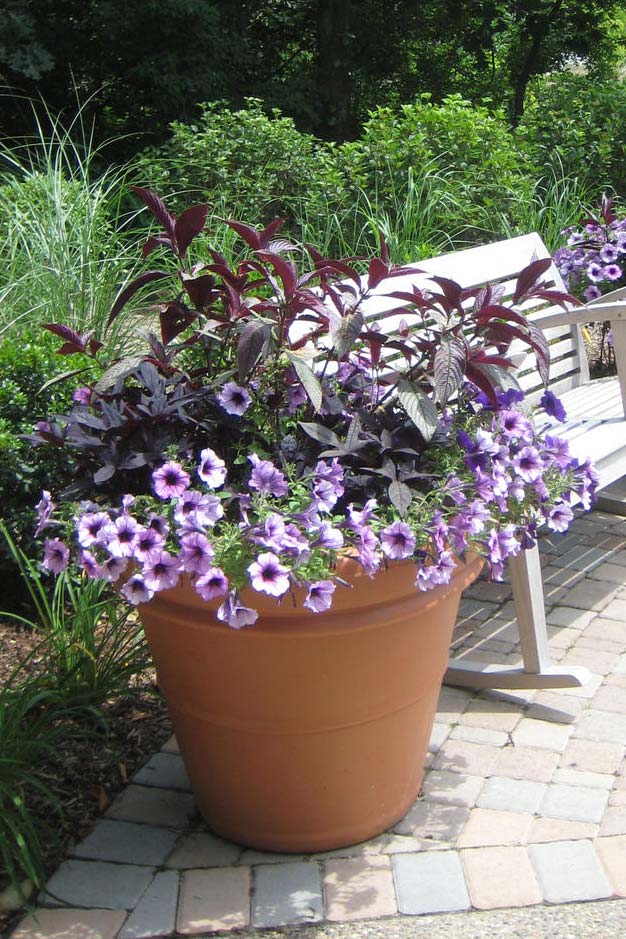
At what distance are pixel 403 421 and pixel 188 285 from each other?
0.55 m

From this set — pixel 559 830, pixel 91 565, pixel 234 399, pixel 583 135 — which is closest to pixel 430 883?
pixel 559 830

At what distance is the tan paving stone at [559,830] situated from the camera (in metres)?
2.44

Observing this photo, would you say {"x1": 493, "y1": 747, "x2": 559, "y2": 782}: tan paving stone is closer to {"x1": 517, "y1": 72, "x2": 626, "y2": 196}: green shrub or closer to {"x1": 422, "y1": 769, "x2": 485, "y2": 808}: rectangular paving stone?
{"x1": 422, "y1": 769, "x2": 485, "y2": 808}: rectangular paving stone

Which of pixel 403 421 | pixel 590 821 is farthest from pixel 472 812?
pixel 403 421

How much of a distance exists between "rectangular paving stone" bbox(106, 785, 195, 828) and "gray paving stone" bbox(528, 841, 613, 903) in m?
0.83

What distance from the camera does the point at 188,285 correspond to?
2301mm

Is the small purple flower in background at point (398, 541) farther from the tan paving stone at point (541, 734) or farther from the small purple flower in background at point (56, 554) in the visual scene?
the tan paving stone at point (541, 734)

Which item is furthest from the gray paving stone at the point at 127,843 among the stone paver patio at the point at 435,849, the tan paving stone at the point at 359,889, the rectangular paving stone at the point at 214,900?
the tan paving stone at the point at 359,889

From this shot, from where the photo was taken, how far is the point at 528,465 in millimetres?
2326

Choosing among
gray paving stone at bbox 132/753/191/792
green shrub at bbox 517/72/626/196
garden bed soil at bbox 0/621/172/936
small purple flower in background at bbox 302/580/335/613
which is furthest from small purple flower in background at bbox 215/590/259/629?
green shrub at bbox 517/72/626/196

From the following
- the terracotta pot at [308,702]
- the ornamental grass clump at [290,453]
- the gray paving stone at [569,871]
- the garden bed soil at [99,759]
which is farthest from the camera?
the garden bed soil at [99,759]

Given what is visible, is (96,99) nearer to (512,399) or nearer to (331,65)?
(331,65)

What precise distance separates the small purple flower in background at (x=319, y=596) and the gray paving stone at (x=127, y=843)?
0.83 m

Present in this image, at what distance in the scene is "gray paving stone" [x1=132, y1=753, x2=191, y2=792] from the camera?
8.84ft
